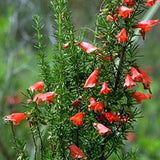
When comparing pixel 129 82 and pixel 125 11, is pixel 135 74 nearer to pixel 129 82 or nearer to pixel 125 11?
pixel 129 82

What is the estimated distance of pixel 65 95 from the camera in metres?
1.20

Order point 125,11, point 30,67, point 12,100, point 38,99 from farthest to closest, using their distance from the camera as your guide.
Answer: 1. point 30,67
2. point 12,100
3. point 38,99
4. point 125,11

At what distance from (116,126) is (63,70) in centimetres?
23

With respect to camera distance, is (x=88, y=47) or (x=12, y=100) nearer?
(x=88, y=47)

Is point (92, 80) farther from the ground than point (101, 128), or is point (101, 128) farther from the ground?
point (92, 80)

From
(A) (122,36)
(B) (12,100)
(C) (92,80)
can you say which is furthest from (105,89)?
(B) (12,100)

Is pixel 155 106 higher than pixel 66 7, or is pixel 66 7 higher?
pixel 66 7

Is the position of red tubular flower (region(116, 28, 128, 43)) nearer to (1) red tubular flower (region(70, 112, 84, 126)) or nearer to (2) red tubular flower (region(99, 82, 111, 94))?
(2) red tubular flower (region(99, 82, 111, 94))

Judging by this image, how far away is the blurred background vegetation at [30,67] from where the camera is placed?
327 cm

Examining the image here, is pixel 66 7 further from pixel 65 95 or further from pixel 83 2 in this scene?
pixel 83 2

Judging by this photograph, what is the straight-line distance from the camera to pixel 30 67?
3662 millimetres

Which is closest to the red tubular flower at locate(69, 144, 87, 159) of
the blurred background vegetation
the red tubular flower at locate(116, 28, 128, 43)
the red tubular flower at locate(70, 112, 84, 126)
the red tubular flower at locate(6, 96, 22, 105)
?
the red tubular flower at locate(70, 112, 84, 126)

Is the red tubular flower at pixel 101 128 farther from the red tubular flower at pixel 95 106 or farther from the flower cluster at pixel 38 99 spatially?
the flower cluster at pixel 38 99

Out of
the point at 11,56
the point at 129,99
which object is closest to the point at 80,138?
the point at 129,99
